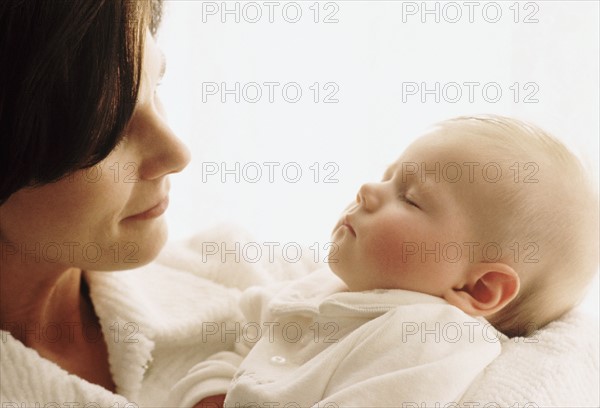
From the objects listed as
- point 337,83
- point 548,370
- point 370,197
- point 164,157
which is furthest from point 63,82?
point 337,83

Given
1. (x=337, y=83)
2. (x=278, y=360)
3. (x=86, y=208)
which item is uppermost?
(x=337, y=83)

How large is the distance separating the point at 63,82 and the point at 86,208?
202 millimetres

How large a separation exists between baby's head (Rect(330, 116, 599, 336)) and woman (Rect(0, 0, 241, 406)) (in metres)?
0.33

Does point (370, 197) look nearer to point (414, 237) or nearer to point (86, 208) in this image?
point (414, 237)

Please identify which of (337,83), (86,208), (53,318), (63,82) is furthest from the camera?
(337,83)

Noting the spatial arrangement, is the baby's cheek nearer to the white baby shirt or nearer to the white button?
the white baby shirt

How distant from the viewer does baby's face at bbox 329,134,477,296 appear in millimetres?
1105

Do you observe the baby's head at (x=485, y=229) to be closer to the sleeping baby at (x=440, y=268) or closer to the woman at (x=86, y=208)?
the sleeping baby at (x=440, y=268)

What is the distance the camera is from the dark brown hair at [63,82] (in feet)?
3.12

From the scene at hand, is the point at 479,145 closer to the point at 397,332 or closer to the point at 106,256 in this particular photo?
the point at 397,332

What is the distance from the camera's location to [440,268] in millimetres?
1098

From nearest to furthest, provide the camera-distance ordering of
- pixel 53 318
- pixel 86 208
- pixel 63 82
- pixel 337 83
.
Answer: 1. pixel 63 82
2. pixel 86 208
3. pixel 53 318
4. pixel 337 83

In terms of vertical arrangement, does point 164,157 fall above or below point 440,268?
above

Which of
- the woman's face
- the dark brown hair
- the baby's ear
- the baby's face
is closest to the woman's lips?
the woman's face
